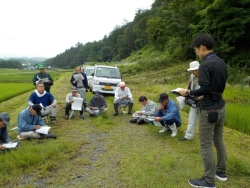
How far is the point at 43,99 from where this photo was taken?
6.71 metres

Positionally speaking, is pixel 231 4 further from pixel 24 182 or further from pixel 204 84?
Answer: pixel 24 182

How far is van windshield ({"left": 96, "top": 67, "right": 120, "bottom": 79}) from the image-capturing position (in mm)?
13262

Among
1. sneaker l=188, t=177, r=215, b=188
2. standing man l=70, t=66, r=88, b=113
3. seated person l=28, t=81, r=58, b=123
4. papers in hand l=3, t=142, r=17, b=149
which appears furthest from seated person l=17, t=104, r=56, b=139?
sneaker l=188, t=177, r=215, b=188

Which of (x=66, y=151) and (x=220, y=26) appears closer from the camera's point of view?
(x=66, y=151)

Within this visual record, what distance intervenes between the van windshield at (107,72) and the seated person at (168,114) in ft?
25.3

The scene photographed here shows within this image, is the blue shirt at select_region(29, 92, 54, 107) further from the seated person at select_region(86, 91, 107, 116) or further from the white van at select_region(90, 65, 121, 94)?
the white van at select_region(90, 65, 121, 94)

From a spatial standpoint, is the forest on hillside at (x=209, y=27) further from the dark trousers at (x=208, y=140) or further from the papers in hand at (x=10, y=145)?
the papers in hand at (x=10, y=145)

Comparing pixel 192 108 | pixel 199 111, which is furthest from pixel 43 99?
pixel 199 111

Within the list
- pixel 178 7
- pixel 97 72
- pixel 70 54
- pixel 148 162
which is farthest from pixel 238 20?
pixel 70 54

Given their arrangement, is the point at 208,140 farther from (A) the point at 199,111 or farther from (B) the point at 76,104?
(B) the point at 76,104

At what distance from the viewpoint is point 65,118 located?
25.3 ft

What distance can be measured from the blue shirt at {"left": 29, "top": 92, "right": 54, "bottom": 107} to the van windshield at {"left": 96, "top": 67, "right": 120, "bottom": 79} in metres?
6.46

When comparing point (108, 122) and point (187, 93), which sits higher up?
point (187, 93)

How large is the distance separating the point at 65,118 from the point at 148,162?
4207mm
